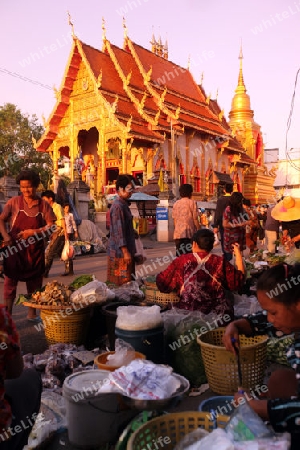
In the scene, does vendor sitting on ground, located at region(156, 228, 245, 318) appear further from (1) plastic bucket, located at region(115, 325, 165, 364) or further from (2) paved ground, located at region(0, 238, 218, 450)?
(2) paved ground, located at region(0, 238, 218, 450)

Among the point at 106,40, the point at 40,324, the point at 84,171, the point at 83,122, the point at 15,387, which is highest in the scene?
the point at 106,40

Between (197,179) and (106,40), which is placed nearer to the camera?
(106,40)

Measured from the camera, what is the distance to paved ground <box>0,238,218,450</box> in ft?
10.1

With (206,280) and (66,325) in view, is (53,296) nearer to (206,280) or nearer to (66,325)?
(66,325)

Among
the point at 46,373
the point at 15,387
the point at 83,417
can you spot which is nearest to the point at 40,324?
the point at 46,373

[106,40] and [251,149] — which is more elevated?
[106,40]

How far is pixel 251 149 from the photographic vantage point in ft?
109

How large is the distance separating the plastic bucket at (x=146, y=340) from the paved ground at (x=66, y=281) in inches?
17.5

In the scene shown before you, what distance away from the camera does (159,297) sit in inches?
188

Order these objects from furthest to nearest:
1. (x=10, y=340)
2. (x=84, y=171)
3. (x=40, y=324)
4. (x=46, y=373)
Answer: (x=84, y=171) → (x=40, y=324) → (x=46, y=373) → (x=10, y=340)

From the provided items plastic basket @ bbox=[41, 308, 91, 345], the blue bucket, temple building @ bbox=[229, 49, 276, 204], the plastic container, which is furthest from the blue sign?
temple building @ bbox=[229, 49, 276, 204]

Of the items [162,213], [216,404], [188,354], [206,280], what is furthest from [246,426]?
[162,213]

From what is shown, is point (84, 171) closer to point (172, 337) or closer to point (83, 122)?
point (83, 122)

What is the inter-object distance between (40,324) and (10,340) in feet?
10.9
